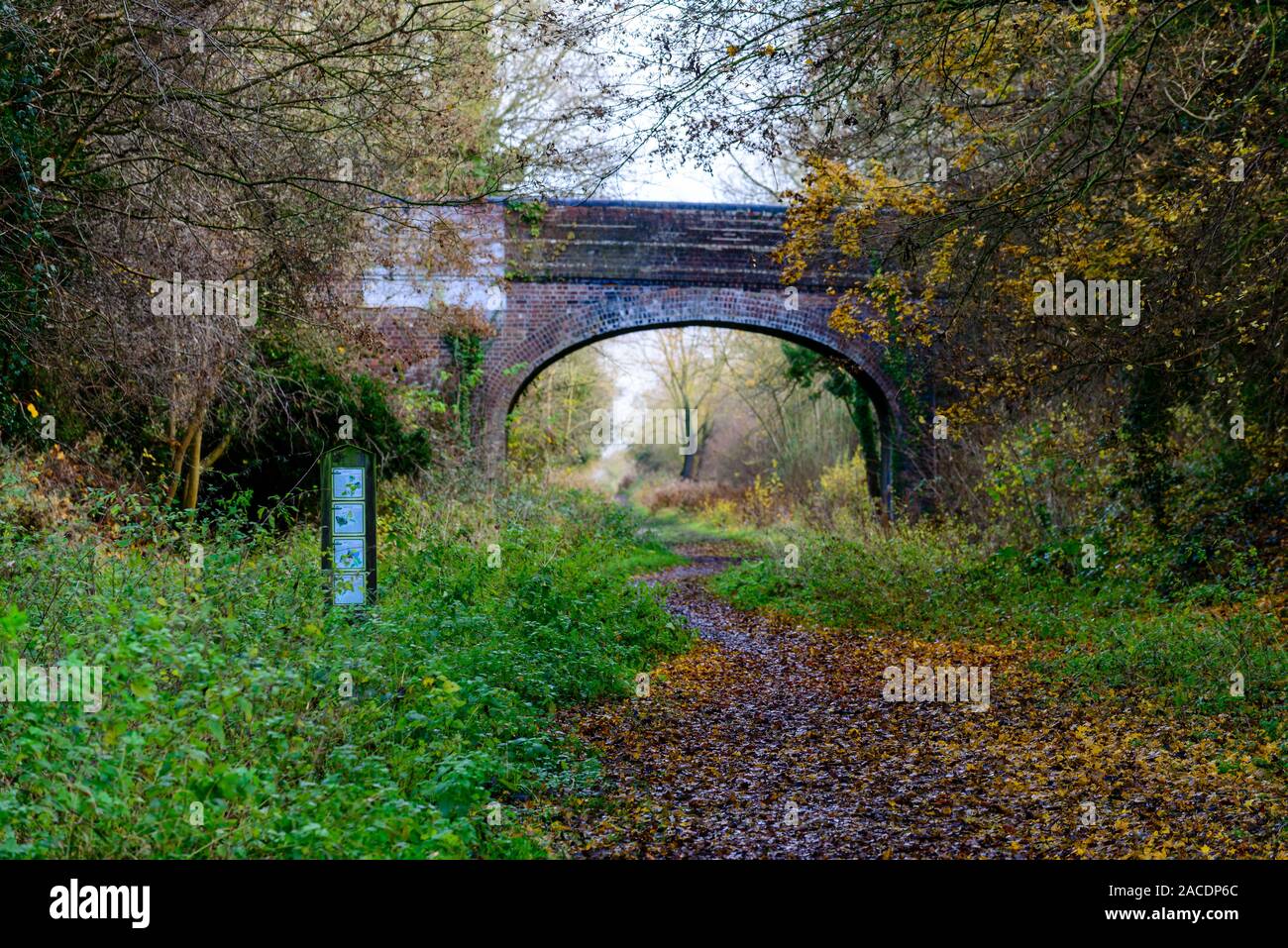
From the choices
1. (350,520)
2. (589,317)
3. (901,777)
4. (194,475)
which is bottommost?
(901,777)

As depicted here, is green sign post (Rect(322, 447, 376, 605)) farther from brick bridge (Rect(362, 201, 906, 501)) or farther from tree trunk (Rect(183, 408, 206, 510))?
brick bridge (Rect(362, 201, 906, 501))

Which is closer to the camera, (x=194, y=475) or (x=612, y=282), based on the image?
(x=194, y=475)

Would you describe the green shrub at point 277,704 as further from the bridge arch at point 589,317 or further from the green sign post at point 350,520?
the bridge arch at point 589,317

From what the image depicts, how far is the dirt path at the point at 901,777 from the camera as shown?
4832 millimetres

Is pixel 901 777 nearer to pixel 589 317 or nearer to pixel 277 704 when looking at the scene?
pixel 277 704

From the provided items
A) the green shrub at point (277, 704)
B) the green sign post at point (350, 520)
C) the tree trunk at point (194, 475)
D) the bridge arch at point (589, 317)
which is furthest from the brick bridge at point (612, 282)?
the green sign post at point (350, 520)

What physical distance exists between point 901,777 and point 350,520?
3694mm

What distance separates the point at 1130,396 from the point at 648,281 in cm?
882

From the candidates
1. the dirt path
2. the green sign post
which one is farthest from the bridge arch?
the green sign post

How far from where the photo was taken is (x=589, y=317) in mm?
18359

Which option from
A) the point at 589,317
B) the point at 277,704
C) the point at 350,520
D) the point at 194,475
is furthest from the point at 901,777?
the point at 589,317

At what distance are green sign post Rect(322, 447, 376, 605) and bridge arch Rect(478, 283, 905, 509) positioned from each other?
36.4ft

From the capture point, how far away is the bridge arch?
1834cm
